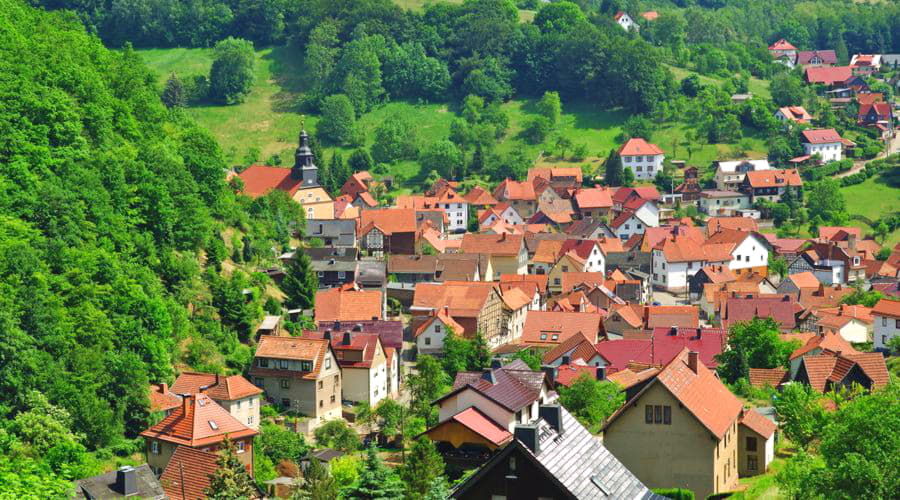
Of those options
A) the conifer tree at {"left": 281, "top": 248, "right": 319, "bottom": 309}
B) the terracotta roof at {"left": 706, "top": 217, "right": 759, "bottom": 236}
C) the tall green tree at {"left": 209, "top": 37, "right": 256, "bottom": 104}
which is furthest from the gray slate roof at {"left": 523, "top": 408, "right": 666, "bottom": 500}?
the tall green tree at {"left": 209, "top": 37, "right": 256, "bottom": 104}

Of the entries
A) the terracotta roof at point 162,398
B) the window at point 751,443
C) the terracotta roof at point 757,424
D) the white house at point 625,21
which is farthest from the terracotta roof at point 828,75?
the window at point 751,443

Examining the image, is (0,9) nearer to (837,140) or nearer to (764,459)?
(764,459)

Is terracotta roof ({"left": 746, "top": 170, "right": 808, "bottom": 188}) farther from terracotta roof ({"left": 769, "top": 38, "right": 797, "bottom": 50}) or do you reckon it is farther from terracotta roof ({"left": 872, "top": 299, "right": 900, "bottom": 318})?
terracotta roof ({"left": 769, "top": 38, "right": 797, "bottom": 50})

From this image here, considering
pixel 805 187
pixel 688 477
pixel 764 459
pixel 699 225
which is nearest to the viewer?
pixel 688 477

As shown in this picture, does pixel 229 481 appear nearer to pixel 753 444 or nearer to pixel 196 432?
pixel 196 432

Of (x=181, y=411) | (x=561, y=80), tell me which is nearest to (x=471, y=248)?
(x=181, y=411)

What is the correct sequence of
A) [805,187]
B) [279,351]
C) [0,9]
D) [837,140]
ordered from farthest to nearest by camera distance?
[837,140], [805,187], [0,9], [279,351]
